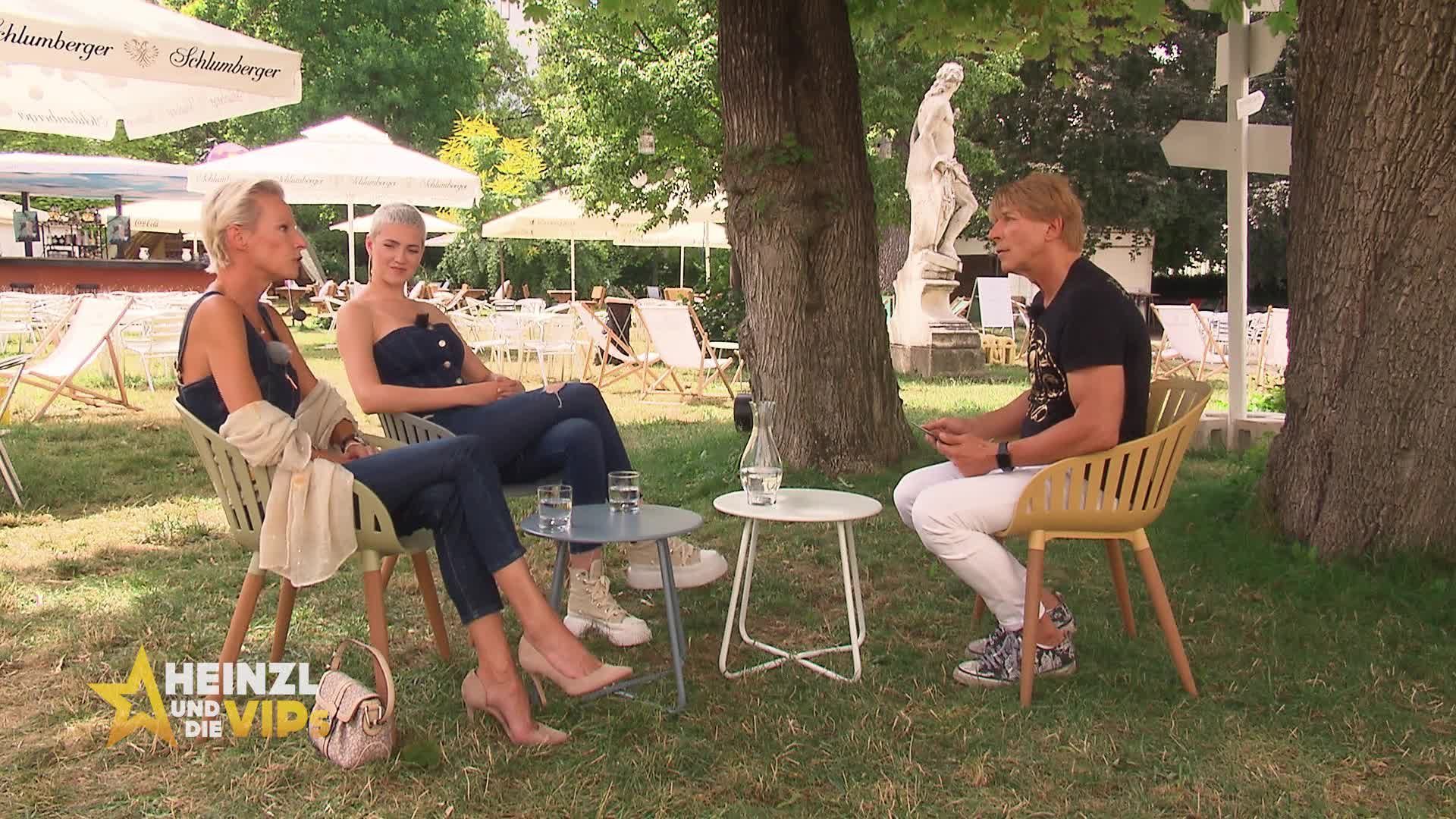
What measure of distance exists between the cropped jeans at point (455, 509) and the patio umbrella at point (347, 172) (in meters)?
8.92

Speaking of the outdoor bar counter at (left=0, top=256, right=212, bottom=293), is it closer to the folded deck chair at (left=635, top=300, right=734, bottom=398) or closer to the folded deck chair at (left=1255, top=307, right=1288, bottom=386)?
the folded deck chair at (left=635, top=300, right=734, bottom=398)

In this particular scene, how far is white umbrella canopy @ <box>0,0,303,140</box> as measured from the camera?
5.13m

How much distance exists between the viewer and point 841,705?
332 cm

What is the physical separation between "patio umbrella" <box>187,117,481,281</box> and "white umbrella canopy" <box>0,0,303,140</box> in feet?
15.1

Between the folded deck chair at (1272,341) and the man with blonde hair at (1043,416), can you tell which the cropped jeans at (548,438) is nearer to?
the man with blonde hair at (1043,416)

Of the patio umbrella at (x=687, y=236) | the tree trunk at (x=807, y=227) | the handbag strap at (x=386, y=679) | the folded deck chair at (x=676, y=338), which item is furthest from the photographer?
the patio umbrella at (x=687, y=236)

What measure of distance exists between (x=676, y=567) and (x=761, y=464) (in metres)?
0.68

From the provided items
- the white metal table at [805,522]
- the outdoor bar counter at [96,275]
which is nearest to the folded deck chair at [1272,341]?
the white metal table at [805,522]

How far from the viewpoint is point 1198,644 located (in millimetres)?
3820

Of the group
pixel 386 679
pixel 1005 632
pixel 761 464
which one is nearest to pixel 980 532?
pixel 1005 632

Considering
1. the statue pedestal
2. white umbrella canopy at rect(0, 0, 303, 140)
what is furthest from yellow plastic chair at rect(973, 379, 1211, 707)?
the statue pedestal

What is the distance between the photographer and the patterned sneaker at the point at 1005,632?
3504mm

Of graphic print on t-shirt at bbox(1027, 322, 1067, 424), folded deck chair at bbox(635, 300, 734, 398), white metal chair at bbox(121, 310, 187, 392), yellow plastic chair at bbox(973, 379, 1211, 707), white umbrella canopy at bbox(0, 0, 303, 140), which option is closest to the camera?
yellow plastic chair at bbox(973, 379, 1211, 707)

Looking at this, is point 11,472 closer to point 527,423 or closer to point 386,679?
point 527,423
